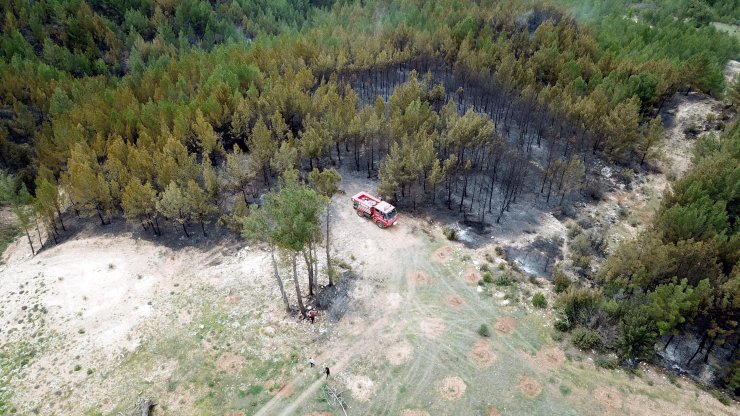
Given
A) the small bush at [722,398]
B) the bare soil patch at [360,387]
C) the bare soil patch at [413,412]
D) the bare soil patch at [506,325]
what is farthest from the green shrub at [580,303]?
the bare soil patch at [360,387]

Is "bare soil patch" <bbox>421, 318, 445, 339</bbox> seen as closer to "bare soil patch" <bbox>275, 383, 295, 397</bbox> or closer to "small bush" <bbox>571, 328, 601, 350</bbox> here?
"small bush" <bbox>571, 328, 601, 350</bbox>

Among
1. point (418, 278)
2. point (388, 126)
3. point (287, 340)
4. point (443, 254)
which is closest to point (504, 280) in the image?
point (443, 254)

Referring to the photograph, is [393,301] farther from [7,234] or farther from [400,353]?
[7,234]

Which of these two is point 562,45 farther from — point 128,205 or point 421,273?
point 128,205

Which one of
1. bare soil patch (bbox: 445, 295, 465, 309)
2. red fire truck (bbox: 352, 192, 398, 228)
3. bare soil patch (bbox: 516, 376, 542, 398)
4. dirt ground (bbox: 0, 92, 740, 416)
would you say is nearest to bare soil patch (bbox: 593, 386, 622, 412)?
dirt ground (bbox: 0, 92, 740, 416)

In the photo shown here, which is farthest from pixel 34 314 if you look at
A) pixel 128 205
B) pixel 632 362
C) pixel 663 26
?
pixel 663 26

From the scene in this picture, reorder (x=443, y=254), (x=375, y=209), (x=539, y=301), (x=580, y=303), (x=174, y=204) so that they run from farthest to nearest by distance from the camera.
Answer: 1. (x=375, y=209)
2. (x=174, y=204)
3. (x=443, y=254)
4. (x=539, y=301)
5. (x=580, y=303)
